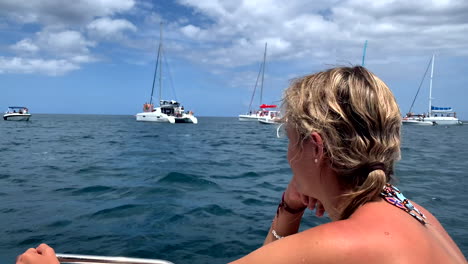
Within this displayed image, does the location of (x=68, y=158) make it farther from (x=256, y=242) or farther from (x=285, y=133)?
(x=285, y=133)

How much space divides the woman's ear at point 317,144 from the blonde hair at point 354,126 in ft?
0.04

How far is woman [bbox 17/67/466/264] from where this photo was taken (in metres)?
0.90

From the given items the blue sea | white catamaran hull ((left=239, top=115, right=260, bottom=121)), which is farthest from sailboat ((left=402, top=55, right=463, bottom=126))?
the blue sea

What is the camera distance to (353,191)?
1087 mm

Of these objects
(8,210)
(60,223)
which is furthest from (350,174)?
(8,210)

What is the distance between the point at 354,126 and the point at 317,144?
0.13 meters

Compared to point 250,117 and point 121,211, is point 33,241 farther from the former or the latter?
point 250,117

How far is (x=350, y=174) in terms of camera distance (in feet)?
3.56

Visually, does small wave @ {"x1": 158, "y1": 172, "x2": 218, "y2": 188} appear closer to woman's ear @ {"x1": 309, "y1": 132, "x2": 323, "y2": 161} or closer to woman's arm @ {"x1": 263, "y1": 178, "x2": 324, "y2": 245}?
woman's arm @ {"x1": 263, "y1": 178, "x2": 324, "y2": 245}

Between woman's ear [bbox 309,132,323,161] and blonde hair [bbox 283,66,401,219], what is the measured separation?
0.5 inches

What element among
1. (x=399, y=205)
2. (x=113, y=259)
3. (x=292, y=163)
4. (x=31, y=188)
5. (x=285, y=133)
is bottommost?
(x=31, y=188)

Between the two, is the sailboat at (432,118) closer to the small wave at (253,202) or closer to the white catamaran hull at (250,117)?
the white catamaran hull at (250,117)

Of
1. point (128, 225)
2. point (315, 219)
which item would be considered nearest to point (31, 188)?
point (128, 225)

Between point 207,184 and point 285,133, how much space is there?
5.65 metres
